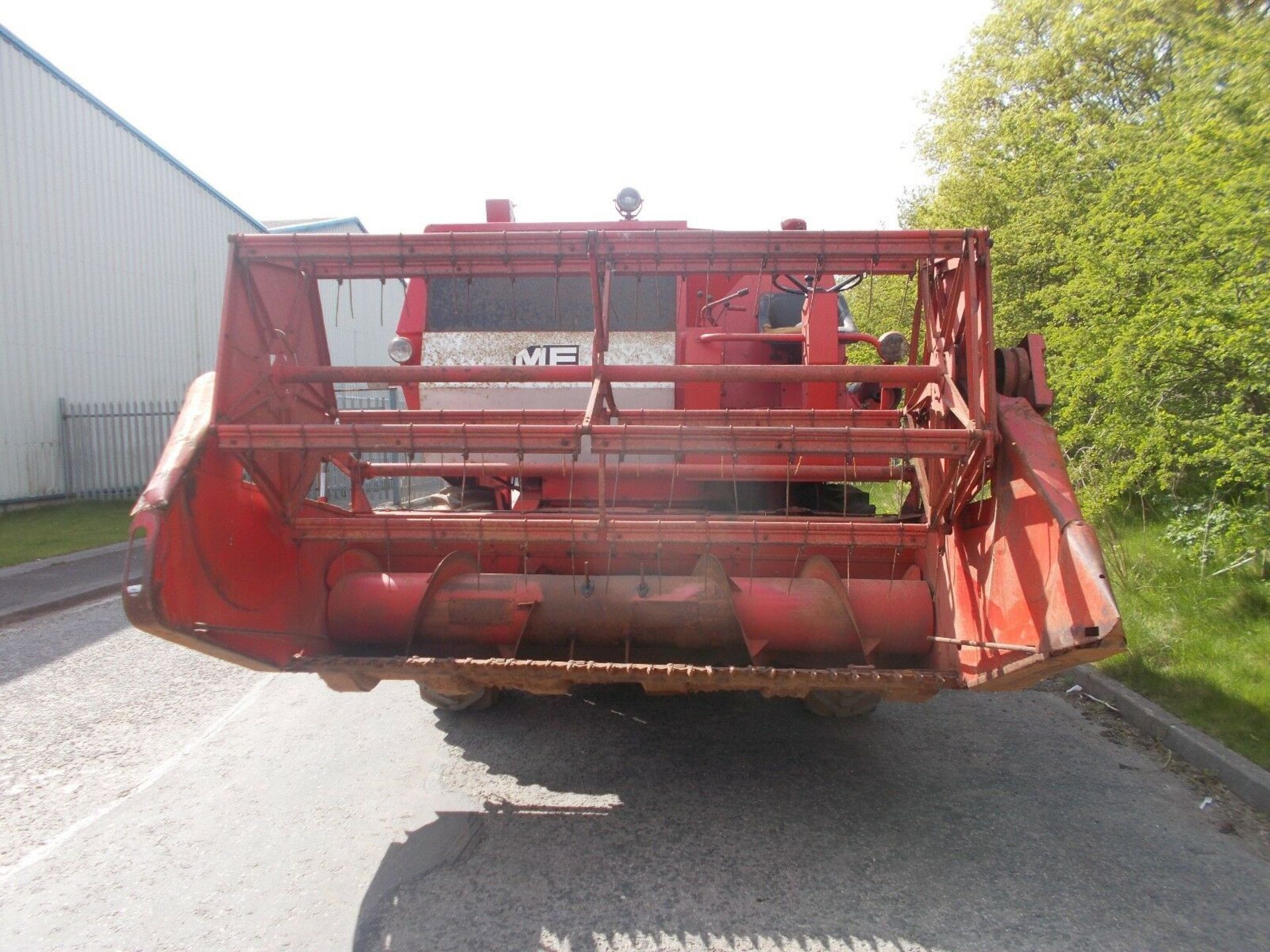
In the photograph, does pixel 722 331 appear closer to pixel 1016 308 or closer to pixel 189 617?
pixel 189 617

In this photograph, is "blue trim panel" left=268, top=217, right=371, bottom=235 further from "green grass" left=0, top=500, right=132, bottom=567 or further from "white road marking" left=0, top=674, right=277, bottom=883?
"white road marking" left=0, top=674, right=277, bottom=883

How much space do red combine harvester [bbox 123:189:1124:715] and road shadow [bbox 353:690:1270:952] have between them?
57cm

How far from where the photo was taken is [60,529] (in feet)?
39.3

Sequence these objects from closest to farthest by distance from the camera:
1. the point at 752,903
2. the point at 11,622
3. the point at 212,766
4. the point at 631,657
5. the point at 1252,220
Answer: the point at 752,903 → the point at 631,657 → the point at 212,766 → the point at 1252,220 → the point at 11,622

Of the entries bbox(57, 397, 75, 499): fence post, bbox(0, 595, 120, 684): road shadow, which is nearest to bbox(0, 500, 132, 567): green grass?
bbox(57, 397, 75, 499): fence post

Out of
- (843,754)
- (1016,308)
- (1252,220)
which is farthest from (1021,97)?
(843,754)

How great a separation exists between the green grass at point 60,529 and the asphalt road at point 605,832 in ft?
20.8

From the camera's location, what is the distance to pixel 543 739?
4.42 m

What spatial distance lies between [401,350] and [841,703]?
11.3 ft

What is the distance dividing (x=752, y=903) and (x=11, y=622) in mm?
7215

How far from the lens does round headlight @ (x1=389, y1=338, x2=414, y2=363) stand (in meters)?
5.35

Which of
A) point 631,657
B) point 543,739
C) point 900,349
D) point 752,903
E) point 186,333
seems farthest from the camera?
point 186,333

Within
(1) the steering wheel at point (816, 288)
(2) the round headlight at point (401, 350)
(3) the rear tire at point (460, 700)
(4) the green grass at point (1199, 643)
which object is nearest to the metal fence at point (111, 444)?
(2) the round headlight at point (401, 350)

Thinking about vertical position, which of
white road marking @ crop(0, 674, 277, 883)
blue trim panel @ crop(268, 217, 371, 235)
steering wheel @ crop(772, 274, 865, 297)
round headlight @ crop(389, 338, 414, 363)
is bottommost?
white road marking @ crop(0, 674, 277, 883)
